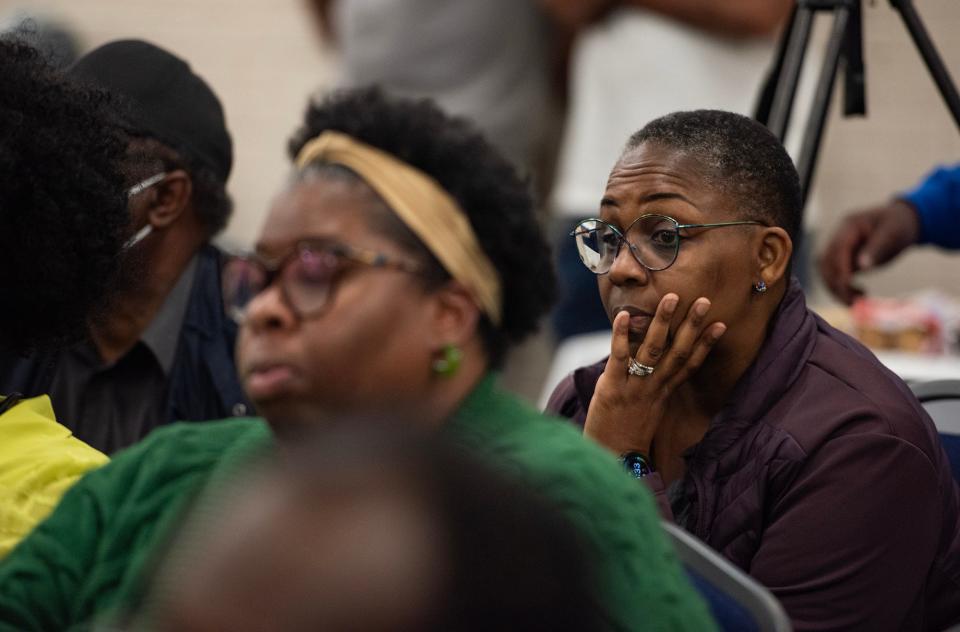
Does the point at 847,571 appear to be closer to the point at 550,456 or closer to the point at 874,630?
the point at 874,630

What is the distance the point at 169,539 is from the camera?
1.34 meters

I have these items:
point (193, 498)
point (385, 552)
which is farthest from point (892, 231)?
point (385, 552)

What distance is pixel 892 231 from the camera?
2977 millimetres

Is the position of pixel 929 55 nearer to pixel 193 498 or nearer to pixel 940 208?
pixel 940 208

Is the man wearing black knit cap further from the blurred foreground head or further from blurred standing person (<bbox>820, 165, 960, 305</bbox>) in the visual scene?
the blurred foreground head

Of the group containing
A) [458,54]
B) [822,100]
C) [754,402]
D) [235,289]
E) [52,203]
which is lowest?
[235,289]

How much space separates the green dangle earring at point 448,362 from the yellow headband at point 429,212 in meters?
0.06

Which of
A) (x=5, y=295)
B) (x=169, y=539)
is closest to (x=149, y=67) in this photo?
(x=5, y=295)

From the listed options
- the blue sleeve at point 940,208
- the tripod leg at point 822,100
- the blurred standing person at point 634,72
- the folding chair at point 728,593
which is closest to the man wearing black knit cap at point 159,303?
the tripod leg at point 822,100

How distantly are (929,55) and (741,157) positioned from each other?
723mm

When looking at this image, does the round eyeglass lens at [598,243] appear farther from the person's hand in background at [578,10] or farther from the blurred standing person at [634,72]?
the person's hand in background at [578,10]

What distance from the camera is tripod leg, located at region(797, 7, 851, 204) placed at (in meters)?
2.63

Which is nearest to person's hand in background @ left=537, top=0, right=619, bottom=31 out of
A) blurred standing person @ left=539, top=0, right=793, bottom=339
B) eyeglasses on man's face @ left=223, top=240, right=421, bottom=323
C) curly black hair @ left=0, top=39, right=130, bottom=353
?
blurred standing person @ left=539, top=0, right=793, bottom=339

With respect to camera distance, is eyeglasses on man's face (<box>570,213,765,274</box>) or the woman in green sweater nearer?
the woman in green sweater
